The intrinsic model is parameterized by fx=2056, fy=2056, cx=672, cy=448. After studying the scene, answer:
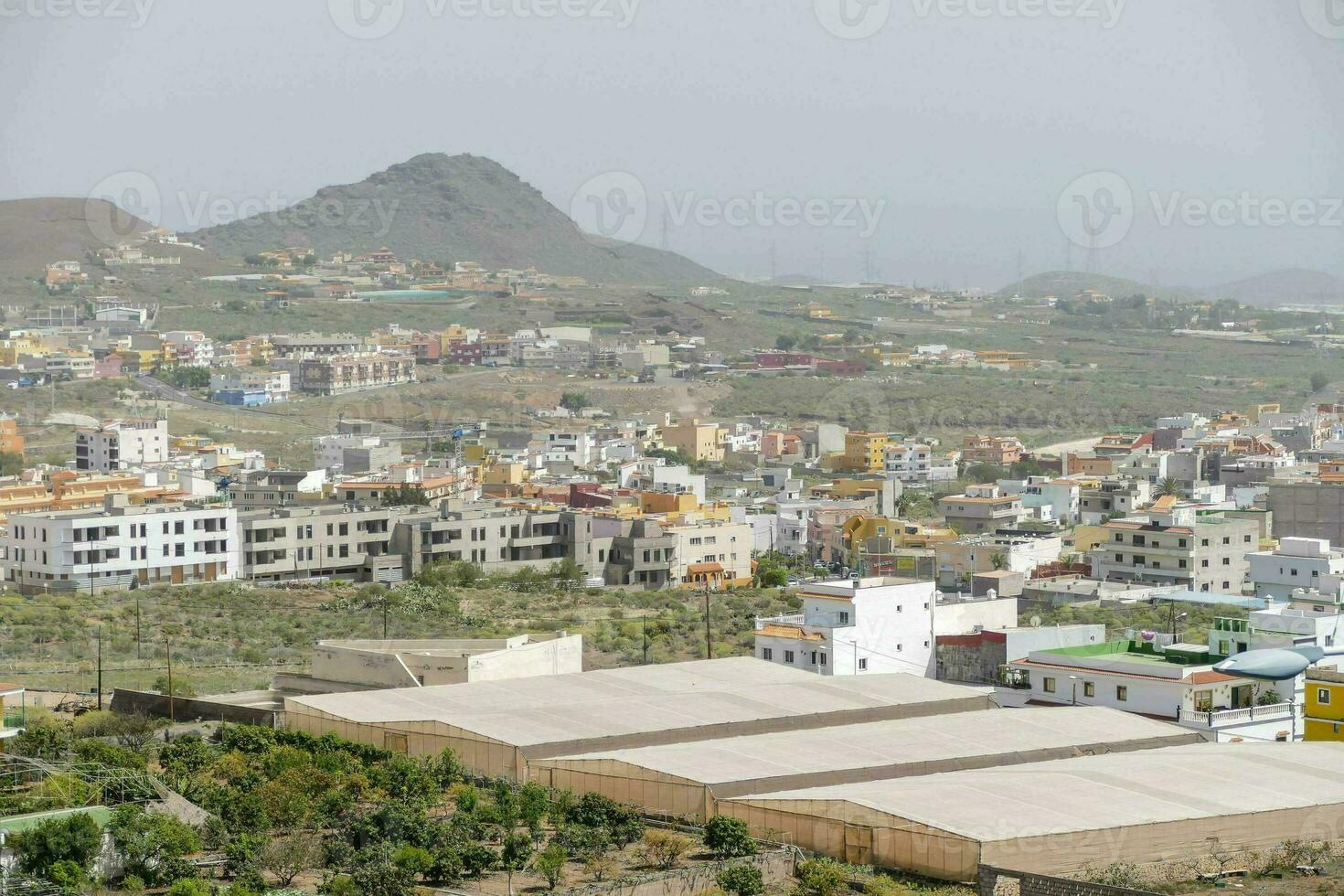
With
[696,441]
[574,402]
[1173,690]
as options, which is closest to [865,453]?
[696,441]

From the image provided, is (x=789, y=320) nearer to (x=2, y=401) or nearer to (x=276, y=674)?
(x=2, y=401)

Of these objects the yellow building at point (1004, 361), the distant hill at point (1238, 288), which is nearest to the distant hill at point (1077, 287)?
the distant hill at point (1238, 288)

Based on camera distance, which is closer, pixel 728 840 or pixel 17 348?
pixel 728 840

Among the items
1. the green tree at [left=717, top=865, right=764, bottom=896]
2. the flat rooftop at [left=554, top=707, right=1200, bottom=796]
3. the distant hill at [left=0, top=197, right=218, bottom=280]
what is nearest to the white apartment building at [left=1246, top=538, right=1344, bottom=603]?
the flat rooftop at [left=554, top=707, right=1200, bottom=796]

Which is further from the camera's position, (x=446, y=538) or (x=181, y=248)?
(x=181, y=248)

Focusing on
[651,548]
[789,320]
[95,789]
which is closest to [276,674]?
[95,789]

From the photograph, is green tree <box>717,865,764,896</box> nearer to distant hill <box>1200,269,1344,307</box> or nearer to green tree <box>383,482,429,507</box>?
green tree <box>383,482,429,507</box>

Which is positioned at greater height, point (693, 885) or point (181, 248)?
point (181, 248)

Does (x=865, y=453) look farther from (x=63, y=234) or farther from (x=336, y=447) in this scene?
(x=63, y=234)
